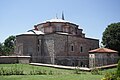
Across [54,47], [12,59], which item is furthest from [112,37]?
[12,59]

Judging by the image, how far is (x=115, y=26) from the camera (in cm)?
4344

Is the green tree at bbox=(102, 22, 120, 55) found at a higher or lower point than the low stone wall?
higher

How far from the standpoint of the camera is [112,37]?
42.7m

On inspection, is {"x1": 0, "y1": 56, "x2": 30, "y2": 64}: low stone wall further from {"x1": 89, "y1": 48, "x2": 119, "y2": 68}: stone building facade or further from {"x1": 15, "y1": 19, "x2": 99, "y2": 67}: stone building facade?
{"x1": 89, "y1": 48, "x2": 119, "y2": 68}: stone building facade

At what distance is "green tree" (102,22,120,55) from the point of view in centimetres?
4184

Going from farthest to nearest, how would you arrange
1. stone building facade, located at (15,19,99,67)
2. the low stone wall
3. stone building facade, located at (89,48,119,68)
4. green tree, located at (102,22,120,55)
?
green tree, located at (102,22,120,55), stone building facade, located at (15,19,99,67), the low stone wall, stone building facade, located at (89,48,119,68)

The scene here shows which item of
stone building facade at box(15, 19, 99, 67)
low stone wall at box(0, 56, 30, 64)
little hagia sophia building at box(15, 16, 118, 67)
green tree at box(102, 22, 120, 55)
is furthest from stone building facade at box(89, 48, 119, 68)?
green tree at box(102, 22, 120, 55)

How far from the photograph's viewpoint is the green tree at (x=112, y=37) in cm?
4184

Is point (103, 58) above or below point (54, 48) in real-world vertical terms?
below

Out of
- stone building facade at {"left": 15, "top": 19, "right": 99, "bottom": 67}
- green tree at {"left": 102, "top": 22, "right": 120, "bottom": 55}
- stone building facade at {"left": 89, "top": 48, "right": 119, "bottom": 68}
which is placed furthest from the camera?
green tree at {"left": 102, "top": 22, "right": 120, "bottom": 55}

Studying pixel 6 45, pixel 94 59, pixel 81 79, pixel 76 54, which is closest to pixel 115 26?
pixel 76 54

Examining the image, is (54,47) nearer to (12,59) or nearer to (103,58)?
(12,59)

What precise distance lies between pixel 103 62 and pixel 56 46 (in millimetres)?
7696

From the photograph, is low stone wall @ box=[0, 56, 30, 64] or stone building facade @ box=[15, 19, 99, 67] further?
stone building facade @ box=[15, 19, 99, 67]
